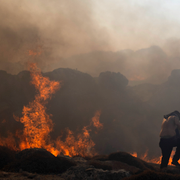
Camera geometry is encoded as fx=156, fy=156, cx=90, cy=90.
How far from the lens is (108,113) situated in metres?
46.3

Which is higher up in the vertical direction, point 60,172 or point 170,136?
point 170,136

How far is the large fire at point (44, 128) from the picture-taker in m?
31.8

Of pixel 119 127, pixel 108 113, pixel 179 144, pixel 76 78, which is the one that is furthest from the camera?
pixel 76 78

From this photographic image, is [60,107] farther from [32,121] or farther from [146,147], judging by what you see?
[146,147]

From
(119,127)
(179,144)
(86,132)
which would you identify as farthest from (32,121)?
(179,144)

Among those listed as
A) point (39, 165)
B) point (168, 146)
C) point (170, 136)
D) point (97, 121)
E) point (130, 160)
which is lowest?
point (130, 160)

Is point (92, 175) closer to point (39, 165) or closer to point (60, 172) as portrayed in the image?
point (60, 172)

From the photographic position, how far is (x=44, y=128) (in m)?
34.6

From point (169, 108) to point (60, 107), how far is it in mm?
33217

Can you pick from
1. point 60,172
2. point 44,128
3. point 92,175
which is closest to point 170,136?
point 92,175

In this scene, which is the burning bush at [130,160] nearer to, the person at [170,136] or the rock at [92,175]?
the person at [170,136]

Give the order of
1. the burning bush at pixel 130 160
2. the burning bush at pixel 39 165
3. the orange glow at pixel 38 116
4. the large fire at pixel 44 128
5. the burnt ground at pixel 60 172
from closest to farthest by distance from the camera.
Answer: the burnt ground at pixel 60 172, the burning bush at pixel 39 165, the burning bush at pixel 130 160, the orange glow at pixel 38 116, the large fire at pixel 44 128

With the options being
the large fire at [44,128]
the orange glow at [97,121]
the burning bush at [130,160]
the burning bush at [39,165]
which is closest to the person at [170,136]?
the burning bush at [130,160]

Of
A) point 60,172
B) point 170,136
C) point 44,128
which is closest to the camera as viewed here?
point 60,172
